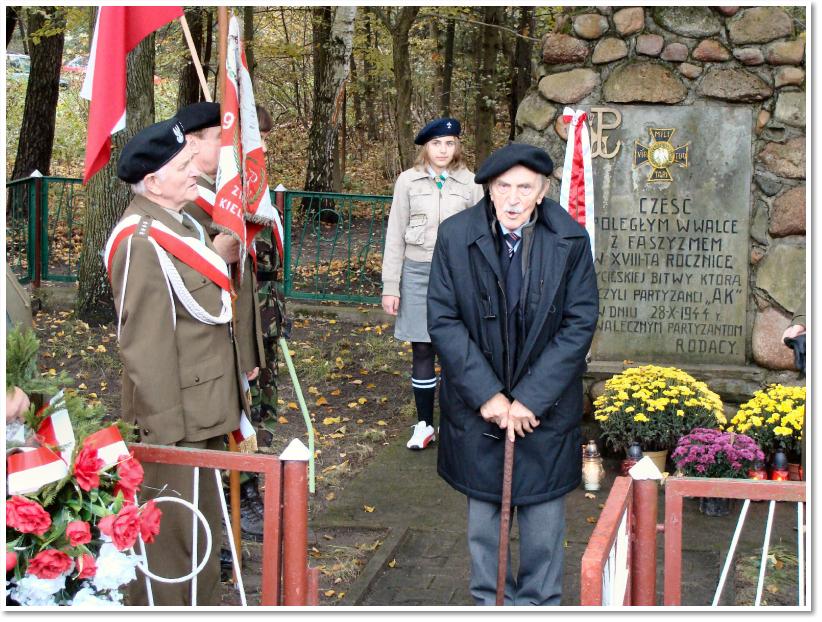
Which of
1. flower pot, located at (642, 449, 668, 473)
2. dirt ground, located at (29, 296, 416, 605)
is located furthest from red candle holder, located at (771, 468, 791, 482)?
dirt ground, located at (29, 296, 416, 605)

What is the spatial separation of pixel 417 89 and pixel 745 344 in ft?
57.9

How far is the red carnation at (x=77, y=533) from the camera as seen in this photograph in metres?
2.79

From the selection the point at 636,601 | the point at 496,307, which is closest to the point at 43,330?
the point at 496,307

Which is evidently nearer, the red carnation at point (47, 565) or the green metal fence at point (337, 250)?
the red carnation at point (47, 565)

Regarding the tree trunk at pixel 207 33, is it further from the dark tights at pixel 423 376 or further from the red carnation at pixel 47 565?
the red carnation at pixel 47 565

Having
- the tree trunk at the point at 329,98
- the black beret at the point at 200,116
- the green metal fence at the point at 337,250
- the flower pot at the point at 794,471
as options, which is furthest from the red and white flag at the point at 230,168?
the tree trunk at the point at 329,98

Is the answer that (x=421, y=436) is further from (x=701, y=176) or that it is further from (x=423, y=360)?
(x=701, y=176)

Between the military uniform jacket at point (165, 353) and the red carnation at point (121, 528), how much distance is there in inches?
34.9

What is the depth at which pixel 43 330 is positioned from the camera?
9773 mm

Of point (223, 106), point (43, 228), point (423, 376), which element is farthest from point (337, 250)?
point (223, 106)

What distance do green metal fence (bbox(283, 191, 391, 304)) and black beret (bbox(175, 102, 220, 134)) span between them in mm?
5876

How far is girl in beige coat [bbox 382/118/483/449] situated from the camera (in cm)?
629

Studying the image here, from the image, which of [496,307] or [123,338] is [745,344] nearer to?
[496,307]

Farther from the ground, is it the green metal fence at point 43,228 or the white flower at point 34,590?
the green metal fence at point 43,228
